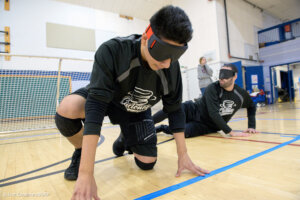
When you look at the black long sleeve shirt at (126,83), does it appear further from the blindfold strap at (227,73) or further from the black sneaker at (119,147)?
the blindfold strap at (227,73)

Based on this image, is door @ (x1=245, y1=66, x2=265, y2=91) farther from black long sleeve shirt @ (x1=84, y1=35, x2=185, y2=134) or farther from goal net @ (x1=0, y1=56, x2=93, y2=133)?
black long sleeve shirt @ (x1=84, y1=35, x2=185, y2=134)

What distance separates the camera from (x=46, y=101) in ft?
16.3

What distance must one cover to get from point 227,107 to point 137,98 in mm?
1328

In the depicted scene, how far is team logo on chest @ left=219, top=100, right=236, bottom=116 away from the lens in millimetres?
1900

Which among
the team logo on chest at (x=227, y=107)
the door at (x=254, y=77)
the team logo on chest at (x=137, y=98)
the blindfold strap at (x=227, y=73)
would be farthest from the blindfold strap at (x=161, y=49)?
the door at (x=254, y=77)

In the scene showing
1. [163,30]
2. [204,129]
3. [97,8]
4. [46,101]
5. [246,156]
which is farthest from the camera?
[97,8]

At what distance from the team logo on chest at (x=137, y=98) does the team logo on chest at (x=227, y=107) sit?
1181 millimetres

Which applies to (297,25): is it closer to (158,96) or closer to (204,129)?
(204,129)

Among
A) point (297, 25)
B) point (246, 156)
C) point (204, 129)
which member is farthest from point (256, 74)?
point (246, 156)

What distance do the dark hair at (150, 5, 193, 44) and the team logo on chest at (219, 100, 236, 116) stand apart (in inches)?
55.6

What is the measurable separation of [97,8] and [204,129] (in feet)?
24.4

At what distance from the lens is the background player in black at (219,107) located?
5.85ft

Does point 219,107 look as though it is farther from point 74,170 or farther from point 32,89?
point 32,89

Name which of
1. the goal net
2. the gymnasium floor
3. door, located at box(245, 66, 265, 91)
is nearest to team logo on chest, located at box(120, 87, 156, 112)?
the gymnasium floor
